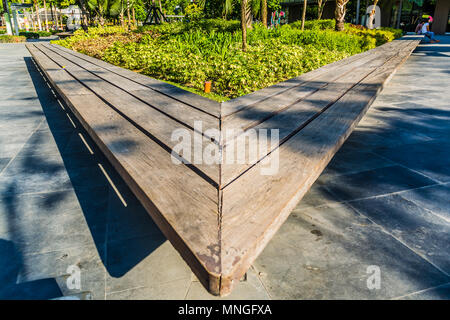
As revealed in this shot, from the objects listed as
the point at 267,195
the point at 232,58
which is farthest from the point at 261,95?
the point at 232,58

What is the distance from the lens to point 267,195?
1.28m

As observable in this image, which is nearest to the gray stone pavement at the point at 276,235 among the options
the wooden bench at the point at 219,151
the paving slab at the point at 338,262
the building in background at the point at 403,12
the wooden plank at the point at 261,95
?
the paving slab at the point at 338,262

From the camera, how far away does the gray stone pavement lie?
1.63 meters

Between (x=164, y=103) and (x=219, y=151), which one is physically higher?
(x=164, y=103)

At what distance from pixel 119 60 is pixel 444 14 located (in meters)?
28.0

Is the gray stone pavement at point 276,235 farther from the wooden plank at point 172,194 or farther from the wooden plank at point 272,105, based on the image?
the wooden plank at point 272,105

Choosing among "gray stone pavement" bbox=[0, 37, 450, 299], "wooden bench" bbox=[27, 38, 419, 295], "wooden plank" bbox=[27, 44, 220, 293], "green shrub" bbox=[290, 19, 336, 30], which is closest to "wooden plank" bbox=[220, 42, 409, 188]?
"wooden bench" bbox=[27, 38, 419, 295]

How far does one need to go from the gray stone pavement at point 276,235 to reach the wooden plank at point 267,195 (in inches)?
24.0

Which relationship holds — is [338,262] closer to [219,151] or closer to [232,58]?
[219,151]

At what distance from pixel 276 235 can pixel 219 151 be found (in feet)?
2.54

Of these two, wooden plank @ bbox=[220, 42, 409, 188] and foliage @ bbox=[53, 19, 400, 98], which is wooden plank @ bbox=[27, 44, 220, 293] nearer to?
wooden plank @ bbox=[220, 42, 409, 188]

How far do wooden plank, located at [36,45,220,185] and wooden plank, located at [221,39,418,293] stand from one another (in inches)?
7.6

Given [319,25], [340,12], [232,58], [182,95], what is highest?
[340,12]

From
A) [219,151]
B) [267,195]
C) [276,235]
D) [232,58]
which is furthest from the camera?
[232,58]
